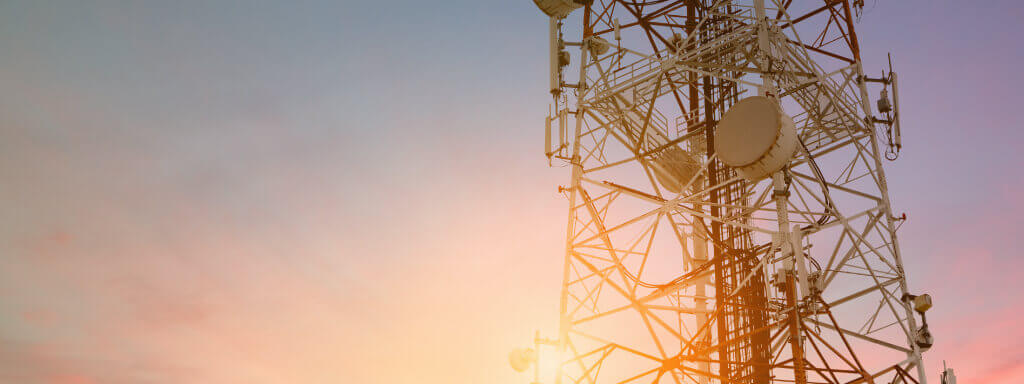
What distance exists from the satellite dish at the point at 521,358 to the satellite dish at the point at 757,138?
7.53 m

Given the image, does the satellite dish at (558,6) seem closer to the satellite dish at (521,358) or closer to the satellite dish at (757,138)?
the satellite dish at (757,138)

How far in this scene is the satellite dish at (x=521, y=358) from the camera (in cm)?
2253

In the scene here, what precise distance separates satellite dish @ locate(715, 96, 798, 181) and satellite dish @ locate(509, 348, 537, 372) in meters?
7.53

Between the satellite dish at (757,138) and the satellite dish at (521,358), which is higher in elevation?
the satellite dish at (757,138)

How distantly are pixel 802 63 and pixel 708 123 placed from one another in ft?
14.6

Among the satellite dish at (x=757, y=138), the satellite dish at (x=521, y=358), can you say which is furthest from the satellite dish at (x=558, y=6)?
the satellite dish at (x=521, y=358)

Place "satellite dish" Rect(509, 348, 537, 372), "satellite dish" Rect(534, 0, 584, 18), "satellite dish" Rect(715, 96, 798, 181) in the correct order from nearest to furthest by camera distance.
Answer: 1. "satellite dish" Rect(715, 96, 798, 181)
2. "satellite dish" Rect(509, 348, 537, 372)
3. "satellite dish" Rect(534, 0, 584, 18)

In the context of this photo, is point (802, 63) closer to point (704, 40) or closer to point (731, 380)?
point (704, 40)

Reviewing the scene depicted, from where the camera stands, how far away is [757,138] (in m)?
20.6

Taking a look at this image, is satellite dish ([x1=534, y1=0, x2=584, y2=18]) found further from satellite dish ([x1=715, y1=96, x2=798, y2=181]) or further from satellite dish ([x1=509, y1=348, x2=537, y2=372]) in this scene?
satellite dish ([x1=509, y1=348, x2=537, y2=372])

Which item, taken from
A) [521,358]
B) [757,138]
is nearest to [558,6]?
[757,138]

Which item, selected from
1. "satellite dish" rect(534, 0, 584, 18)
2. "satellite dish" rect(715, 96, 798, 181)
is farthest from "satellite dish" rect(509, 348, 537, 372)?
"satellite dish" rect(534, 0, 584, 18)

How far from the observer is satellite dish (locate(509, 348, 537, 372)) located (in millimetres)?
22531

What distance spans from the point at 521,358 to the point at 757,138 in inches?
343
